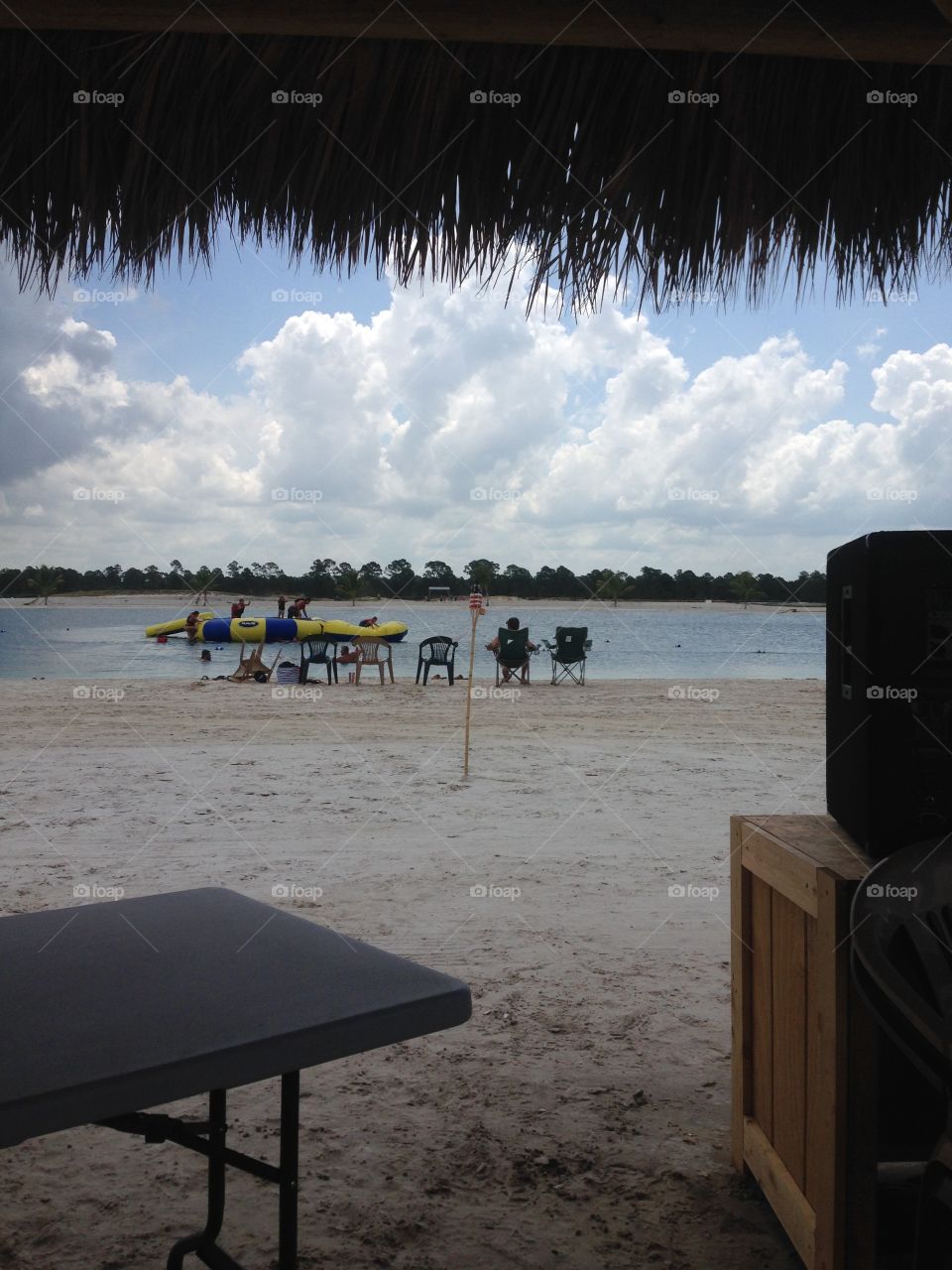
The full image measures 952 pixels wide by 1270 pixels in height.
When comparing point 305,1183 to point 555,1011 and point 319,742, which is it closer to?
point 555,1011

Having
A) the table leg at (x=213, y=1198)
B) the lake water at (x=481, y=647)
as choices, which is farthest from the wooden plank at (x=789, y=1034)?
the lake water at (x=481, y=647)

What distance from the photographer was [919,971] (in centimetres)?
100

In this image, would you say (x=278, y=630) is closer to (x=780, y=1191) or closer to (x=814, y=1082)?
(x=780, y=1191)

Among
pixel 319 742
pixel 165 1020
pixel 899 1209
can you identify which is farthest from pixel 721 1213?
pixel 319 742

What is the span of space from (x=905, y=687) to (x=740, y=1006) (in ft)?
2.45

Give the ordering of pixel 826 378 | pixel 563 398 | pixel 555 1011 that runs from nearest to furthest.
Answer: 1. pixel 555 1011
2. pixel 826 378
3. pixel 563 398

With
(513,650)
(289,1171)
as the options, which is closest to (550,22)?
(289,1171)

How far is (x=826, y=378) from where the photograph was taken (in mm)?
3275

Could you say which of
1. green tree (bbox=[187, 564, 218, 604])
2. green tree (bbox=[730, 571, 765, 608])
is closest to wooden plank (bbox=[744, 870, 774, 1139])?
green tree (bbox=[187, 564, 218, 604])

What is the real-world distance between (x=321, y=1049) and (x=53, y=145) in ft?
6.76

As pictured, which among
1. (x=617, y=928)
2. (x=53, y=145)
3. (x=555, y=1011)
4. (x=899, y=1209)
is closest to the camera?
(x=899, y=1209)

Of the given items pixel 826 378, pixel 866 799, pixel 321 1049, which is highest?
pixel 826 378

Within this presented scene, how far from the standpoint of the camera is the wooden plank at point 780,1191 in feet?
4.20

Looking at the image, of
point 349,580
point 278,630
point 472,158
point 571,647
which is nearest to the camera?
point 472,158
